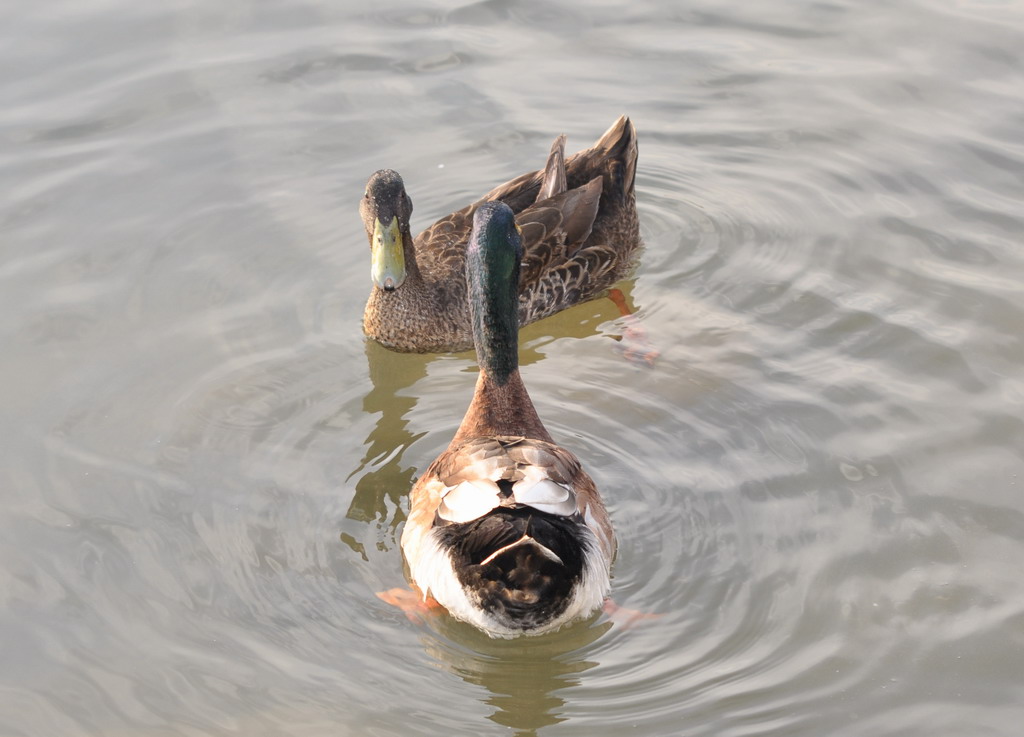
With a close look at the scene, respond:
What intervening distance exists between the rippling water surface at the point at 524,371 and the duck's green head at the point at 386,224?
2.18ft

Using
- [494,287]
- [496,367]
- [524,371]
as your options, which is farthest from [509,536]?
[524,371]

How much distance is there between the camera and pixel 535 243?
Answer: 9086 mm

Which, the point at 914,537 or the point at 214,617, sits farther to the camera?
the point at 914,537

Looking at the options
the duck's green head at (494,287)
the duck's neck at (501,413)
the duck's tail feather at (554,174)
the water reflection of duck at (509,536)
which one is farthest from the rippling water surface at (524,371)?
the duck's tail feather at (554,174)

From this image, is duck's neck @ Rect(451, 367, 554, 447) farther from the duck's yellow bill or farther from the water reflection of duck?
the duck's yellow bill

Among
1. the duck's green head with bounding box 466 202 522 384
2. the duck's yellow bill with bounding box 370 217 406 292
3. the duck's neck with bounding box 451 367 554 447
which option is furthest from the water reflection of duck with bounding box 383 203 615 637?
the duck's yellow bill with bounding box 370 217 406 292

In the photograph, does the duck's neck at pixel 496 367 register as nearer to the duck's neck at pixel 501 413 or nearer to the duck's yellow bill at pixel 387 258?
the duck's neck at pixel 501 413

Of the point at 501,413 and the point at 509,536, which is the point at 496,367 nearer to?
the point at 501,413

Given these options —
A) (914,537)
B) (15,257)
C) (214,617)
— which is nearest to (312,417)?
(214,617)

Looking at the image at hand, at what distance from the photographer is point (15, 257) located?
9266mm

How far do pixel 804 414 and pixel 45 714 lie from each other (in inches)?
180

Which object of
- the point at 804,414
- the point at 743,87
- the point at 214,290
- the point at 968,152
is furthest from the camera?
the point at 743,87

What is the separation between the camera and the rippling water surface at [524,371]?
605cm

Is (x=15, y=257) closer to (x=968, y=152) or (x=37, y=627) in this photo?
(x=37, y=627)
